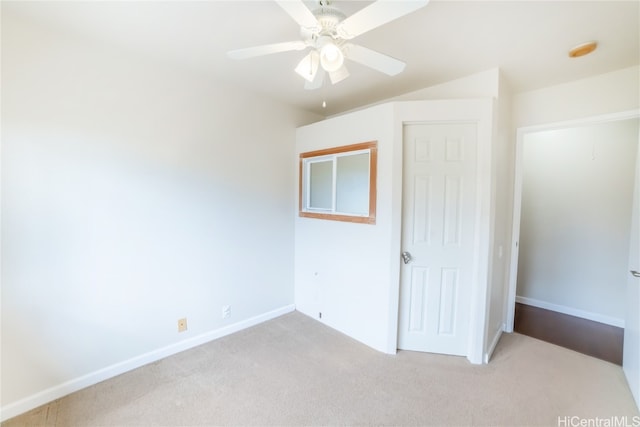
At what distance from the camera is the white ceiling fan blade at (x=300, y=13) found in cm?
113

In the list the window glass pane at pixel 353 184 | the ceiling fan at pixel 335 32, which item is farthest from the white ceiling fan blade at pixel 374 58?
the window glass pane at pixel 353 184

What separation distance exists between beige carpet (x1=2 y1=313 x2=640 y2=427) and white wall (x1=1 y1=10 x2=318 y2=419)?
29 cm

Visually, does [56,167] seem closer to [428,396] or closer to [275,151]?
[275,151]

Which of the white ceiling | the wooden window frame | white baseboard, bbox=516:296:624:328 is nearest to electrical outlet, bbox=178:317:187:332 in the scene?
the wooden window frame

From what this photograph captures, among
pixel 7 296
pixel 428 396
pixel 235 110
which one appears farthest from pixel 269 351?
pixel 235 110

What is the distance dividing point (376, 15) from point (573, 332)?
3.77 m

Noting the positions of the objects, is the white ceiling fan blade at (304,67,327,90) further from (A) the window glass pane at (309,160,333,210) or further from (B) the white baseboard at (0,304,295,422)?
(B) the white baseboard at (0,304,295,422)

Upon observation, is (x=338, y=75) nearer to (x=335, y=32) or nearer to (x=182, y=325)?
(x=335, y=32)

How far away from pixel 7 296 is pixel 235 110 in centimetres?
224

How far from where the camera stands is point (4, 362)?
5.80ft

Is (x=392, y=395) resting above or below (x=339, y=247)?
below

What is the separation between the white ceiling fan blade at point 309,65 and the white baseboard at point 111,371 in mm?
2550

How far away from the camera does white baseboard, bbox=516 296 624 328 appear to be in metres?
3.12

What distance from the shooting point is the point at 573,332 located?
9.69 feet
